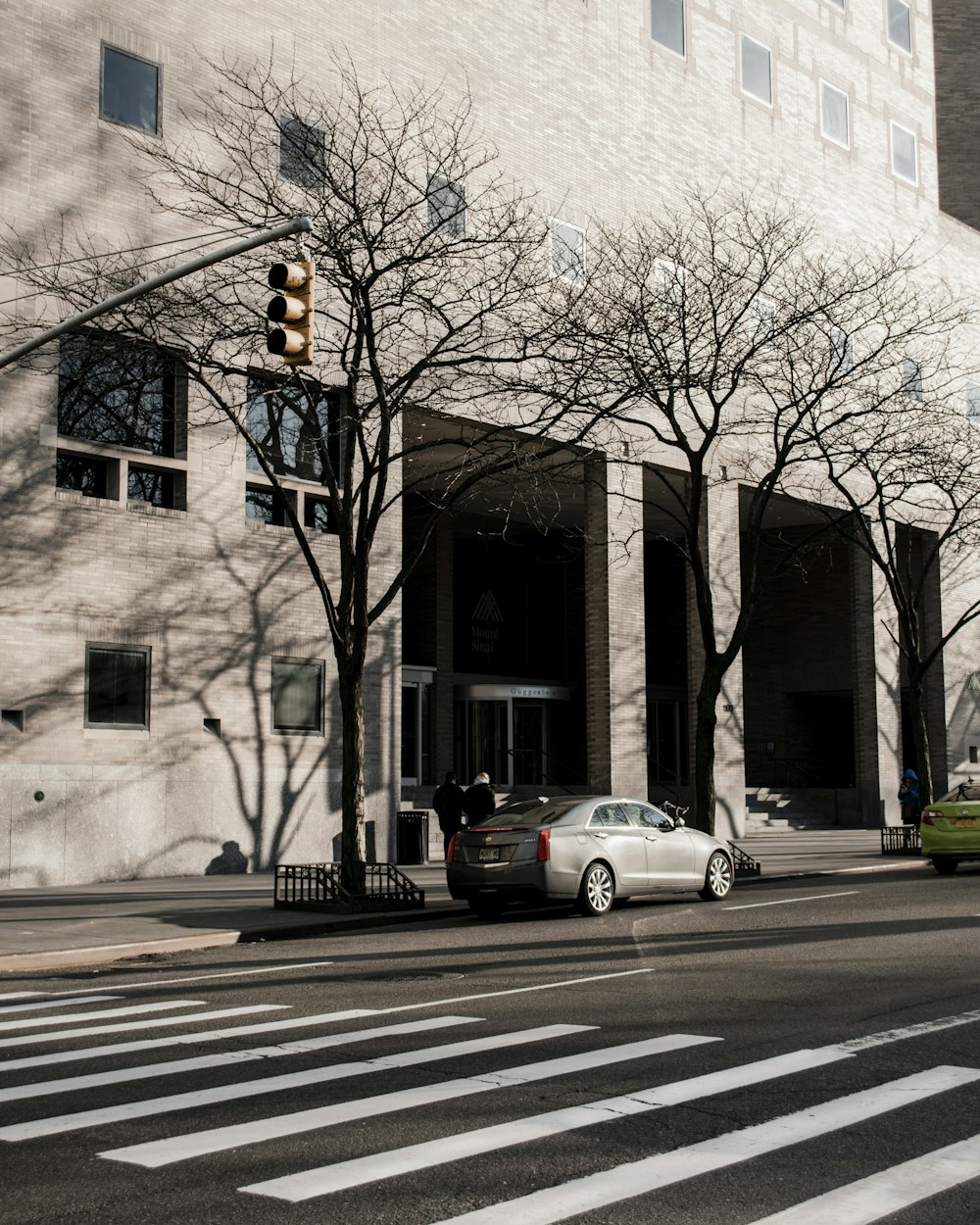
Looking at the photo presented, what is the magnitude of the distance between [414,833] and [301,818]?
254 centimetres

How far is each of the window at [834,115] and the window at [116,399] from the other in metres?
24.5

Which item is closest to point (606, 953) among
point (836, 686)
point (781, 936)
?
point (781, 936)

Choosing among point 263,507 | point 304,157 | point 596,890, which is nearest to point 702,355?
point 263,507

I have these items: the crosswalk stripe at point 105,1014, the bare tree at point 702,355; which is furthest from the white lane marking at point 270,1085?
the bare tree at point 702,355

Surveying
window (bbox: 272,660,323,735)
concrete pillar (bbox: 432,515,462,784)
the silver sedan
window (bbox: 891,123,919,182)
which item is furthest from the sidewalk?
window (bbox: 891,123,919,182)

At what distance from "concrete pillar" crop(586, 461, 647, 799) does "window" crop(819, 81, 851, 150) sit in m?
14.4

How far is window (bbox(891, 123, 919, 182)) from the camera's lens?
43000 millimetres

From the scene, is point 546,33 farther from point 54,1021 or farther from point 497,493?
point 54,1021

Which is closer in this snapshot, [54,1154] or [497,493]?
[54,1154]

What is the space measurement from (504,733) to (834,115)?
2028 centimetres

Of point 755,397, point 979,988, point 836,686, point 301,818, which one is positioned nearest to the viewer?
point 979,988

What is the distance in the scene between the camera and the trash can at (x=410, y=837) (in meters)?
26.7

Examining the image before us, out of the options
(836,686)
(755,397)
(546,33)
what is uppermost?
(546,33)

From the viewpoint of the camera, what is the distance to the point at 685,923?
16.4m
